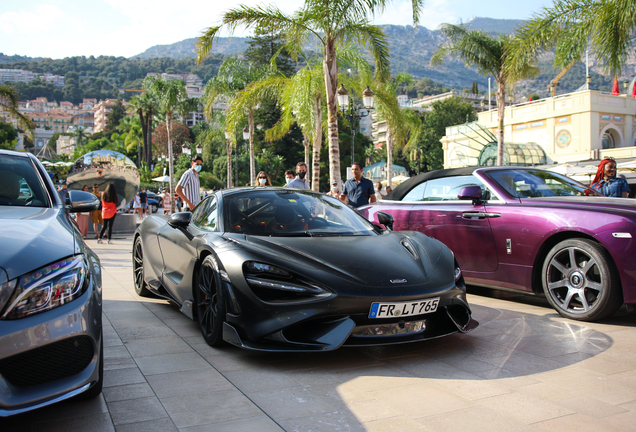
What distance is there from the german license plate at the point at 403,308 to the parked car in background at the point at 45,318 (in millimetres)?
1640

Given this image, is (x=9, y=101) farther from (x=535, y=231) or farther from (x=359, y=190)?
(x=535, y=231)

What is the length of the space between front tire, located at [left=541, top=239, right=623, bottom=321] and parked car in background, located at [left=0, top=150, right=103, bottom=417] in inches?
152

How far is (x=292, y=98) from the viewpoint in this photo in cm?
1827

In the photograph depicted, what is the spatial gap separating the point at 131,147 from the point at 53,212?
80.7m

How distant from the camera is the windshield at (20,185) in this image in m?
3.36

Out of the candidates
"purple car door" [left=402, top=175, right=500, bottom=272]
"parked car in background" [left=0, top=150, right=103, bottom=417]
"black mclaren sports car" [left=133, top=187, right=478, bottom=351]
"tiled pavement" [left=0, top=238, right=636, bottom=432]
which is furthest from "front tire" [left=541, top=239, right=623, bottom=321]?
"parked car in background" [left=0, top=150, right=103, bottom=417]

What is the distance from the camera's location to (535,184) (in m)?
5.53

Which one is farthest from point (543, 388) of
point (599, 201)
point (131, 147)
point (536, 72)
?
point (131, 147)

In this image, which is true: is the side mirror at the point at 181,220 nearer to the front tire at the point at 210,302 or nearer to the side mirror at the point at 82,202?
the front tire at the point at 210,302

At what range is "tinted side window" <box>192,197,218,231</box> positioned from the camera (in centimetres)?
433

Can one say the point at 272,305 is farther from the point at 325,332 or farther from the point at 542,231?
the point at 542,231

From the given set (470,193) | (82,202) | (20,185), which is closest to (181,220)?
(82,202)

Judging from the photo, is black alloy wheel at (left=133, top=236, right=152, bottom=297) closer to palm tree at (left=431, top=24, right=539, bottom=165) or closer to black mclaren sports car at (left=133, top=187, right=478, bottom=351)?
black mclaren sports car at (left=133, top=187, right=478, bottom=351)

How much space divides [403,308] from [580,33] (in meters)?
10.5
